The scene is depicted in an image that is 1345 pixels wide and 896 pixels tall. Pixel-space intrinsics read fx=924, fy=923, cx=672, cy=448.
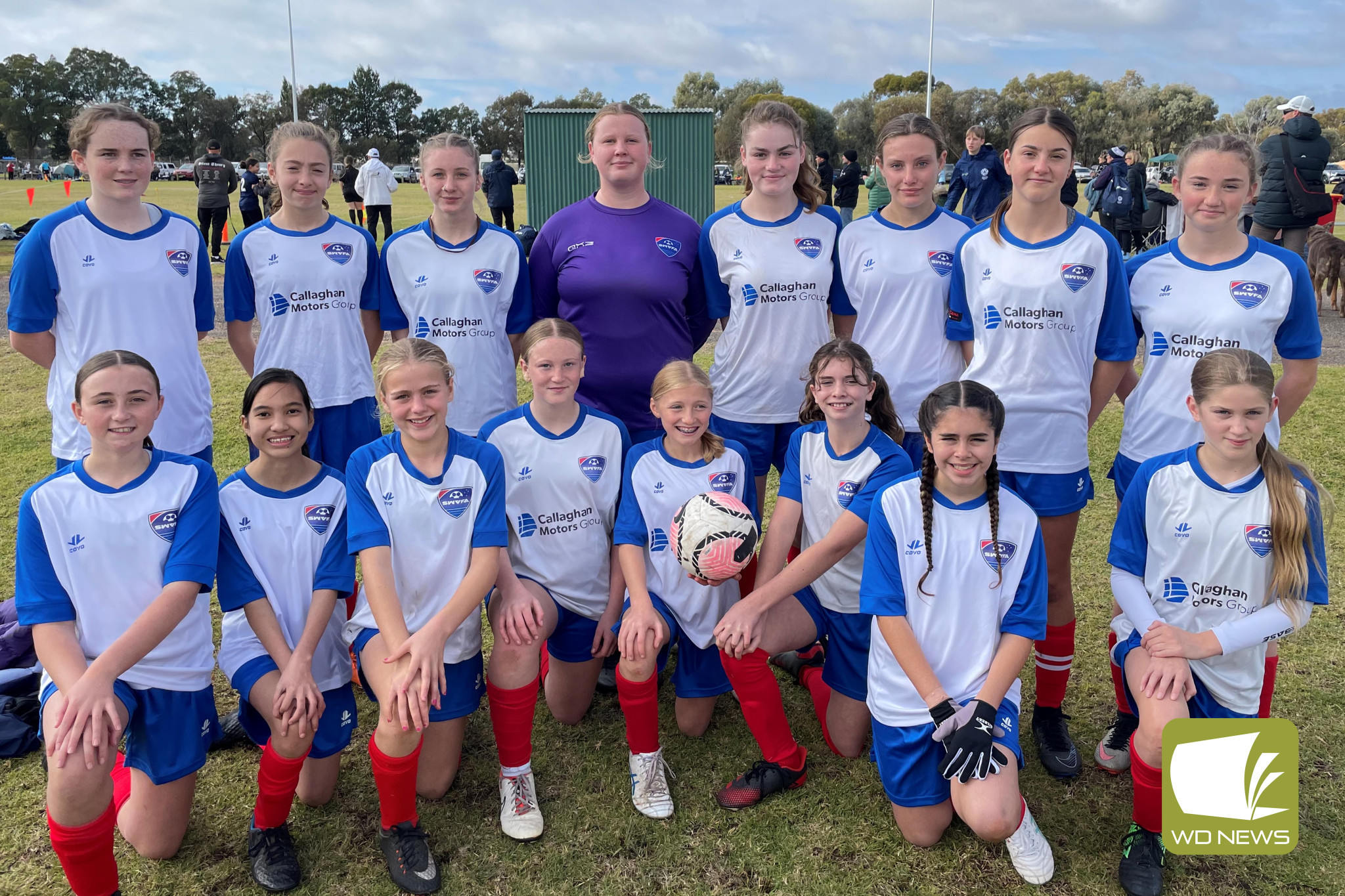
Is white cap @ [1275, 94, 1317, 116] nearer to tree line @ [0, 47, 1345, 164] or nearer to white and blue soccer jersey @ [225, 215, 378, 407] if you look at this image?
white and blue soccer jersey @ [225, 215, 378, 407]

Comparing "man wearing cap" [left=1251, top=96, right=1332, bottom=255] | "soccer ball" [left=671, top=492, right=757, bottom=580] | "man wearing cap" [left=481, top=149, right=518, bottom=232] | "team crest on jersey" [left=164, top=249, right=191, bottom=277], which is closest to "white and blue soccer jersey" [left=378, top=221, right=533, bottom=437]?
"team crest on jersey" [left=164, top=249, right=191, bottom=277]

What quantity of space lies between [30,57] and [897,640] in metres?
105

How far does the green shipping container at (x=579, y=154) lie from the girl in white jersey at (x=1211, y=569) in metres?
16.1

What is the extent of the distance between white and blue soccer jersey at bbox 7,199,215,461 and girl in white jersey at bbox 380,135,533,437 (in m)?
0.82

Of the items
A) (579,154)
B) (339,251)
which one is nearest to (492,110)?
(579,154)

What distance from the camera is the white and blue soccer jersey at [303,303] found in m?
3.78

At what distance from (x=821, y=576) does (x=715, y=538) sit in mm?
577

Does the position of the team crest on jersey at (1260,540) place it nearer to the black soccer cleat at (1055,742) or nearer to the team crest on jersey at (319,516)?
the black soccer cleat at (1055,742)

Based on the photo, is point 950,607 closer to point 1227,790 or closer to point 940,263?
point 1227,790

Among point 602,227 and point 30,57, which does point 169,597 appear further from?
point 30,57

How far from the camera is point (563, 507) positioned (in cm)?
354

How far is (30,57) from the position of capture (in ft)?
273

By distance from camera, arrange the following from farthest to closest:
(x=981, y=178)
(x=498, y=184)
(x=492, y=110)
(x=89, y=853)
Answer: (x=492, y=110)
(x=498, y=184)
(x=981, y=178)
(x=89, y=853)

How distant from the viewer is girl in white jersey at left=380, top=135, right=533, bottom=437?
12.8ft
